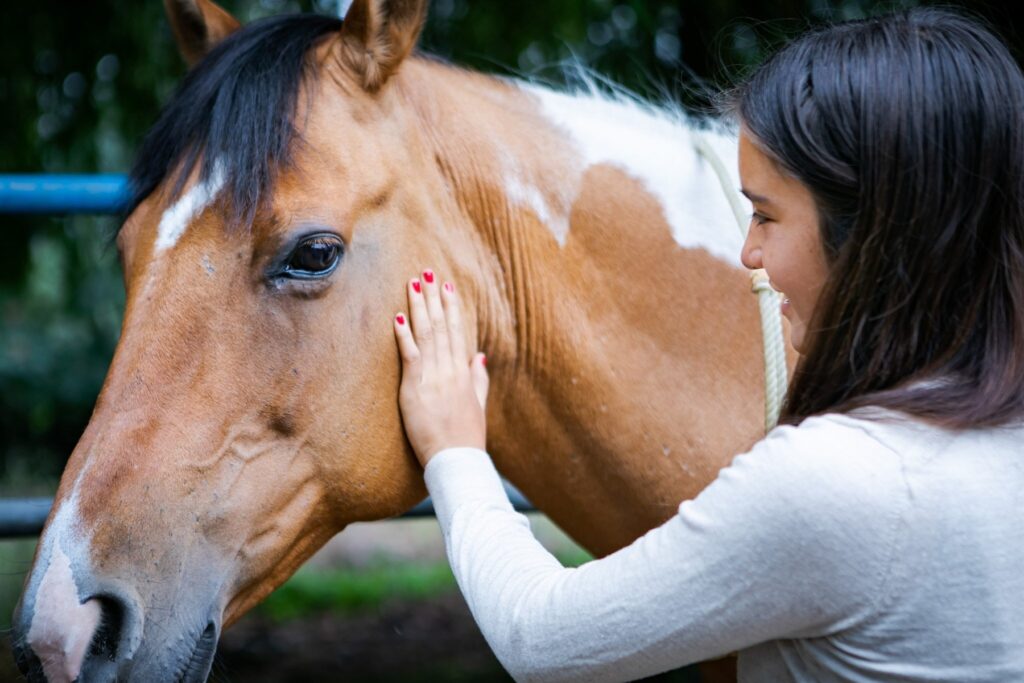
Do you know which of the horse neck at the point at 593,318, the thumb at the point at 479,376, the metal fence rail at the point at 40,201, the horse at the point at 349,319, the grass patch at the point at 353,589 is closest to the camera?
the horse at the point at 349,319

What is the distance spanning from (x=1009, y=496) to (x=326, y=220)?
106cm

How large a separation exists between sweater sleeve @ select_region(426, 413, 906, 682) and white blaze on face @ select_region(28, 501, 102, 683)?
569 millimetres

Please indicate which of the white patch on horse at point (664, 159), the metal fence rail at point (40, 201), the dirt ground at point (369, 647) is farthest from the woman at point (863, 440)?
the dirt ground at point (369, 647)

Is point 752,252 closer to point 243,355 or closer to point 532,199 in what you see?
point 532,199

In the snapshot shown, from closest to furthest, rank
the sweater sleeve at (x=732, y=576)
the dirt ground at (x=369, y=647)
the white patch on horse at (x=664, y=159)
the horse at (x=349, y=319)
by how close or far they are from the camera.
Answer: the sweater sleeve at (x=732, y=576) → the horse at (x=349, y=319) → the white patch on horse at (x=664, y=159) → the dirt ground at (x=369, y=647)

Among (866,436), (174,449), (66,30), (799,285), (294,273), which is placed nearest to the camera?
(866,436)

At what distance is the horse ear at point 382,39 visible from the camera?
1.75 m

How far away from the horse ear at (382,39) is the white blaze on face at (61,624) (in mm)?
940

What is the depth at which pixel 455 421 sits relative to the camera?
1.62 m

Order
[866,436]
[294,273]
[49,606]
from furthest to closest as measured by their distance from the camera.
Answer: [294,273]
[49,606]
[866,436]

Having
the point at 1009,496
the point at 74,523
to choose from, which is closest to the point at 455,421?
the point at 74,523

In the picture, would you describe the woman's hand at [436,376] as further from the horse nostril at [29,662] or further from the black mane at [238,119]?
the horse nostril at [29,662]

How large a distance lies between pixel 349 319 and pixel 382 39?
1.69 ft

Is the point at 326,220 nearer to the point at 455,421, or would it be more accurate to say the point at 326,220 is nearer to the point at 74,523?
the point at 455,421
